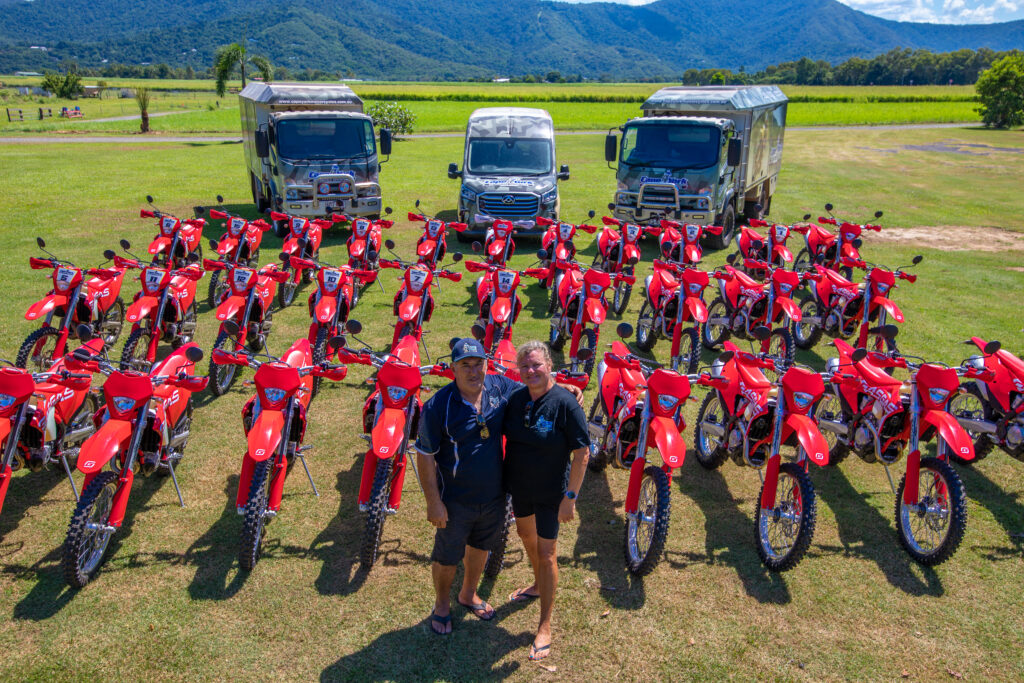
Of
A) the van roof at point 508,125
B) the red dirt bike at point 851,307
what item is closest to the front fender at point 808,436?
the red dirt bike at point 851,307

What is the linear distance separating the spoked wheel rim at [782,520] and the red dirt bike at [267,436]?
138 inches

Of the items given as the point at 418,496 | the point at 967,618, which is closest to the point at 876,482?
the point at 967,618

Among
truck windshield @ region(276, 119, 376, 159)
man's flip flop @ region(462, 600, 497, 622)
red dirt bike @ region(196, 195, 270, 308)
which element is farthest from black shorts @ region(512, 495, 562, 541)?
truck windshield @ region(276, 119, 376, 159)

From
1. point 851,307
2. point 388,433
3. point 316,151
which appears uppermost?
point 316,151

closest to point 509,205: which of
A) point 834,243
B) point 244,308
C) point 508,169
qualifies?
point 508,169

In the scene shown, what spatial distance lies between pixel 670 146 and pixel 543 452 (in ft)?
41.5

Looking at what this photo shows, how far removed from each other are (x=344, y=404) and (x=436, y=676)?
13.2ft

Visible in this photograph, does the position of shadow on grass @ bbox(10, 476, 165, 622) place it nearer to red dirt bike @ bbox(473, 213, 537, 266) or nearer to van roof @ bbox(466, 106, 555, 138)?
red dirt bike @ bbox(473, 213, 537, 266)

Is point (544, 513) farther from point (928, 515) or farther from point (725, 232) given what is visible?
point (725, 232)

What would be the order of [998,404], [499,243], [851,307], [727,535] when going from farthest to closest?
[499,243] → [851,307] → [998,404] → [727,535]

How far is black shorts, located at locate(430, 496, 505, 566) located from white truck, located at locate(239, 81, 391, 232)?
11.8 meters

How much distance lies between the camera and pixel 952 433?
522 cm

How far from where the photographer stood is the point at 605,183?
79.6 feet

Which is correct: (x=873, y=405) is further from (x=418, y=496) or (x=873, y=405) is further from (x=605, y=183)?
(x=605, y=183)
